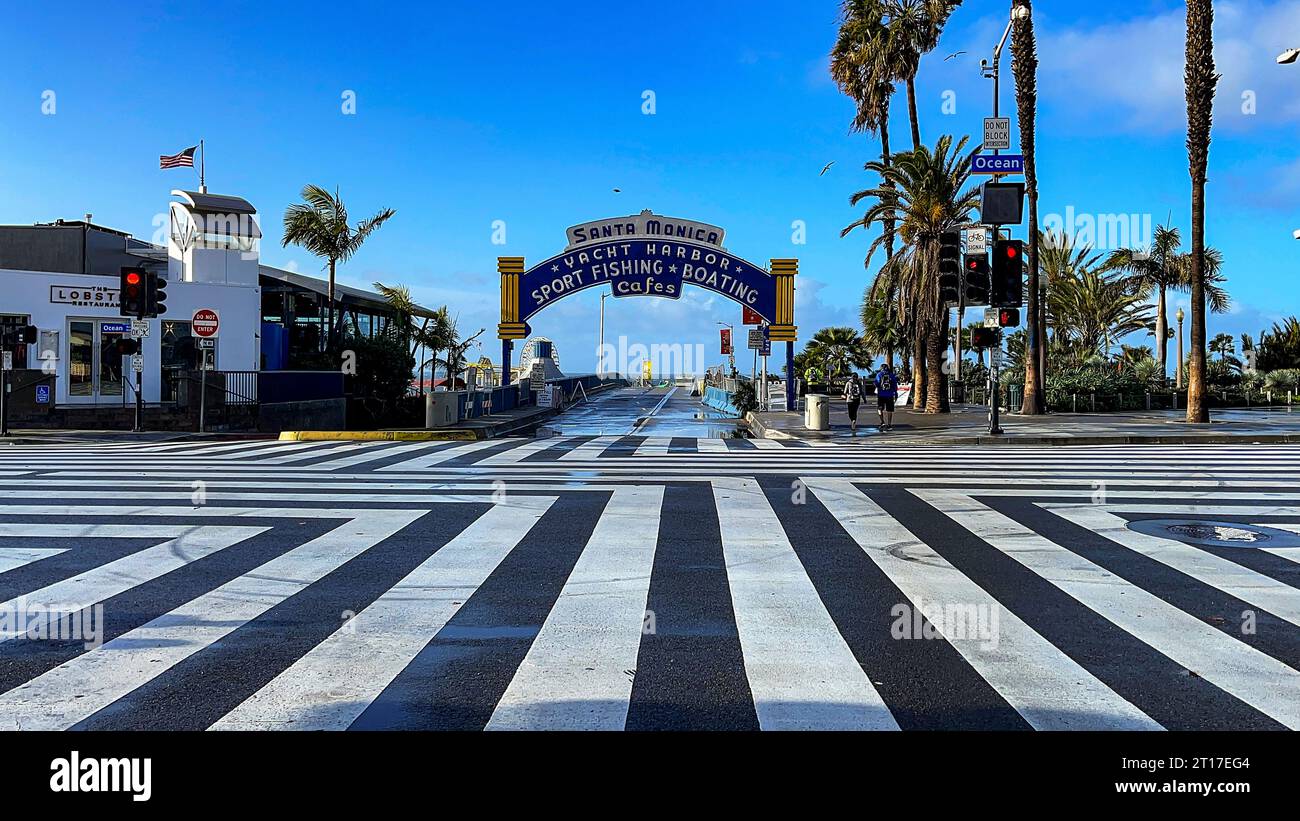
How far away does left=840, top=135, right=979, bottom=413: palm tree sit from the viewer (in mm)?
33938

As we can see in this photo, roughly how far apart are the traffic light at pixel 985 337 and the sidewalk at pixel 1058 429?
7.05 ft

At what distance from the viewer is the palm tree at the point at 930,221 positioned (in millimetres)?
33938

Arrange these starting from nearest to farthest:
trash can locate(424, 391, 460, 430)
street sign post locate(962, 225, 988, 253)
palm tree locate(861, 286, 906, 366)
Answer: street sign post locate(962, 225, 988, 253)
trash can locate(424, 391, 460, 430)
palm tree locate(861, 286, 906, 366)

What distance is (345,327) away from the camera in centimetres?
3962

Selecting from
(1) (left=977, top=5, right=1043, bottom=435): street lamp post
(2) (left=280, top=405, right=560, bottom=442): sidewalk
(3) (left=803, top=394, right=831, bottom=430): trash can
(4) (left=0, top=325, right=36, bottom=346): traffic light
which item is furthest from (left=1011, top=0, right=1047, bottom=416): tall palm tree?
(4) (left=0, top=325, right=36, bottom=346): traffic light

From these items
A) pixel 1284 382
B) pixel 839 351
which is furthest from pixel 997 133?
pixel 839 351

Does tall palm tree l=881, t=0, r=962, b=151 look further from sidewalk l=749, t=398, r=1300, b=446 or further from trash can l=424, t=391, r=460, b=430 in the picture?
trash can l=424, t=391, r=460, b=430

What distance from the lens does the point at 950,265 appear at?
829 inches

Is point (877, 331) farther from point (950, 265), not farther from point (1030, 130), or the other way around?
point (950, 265)

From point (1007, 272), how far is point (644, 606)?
17.7 meters

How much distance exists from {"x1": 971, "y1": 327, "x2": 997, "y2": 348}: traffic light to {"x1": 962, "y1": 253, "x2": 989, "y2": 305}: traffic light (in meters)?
1.12

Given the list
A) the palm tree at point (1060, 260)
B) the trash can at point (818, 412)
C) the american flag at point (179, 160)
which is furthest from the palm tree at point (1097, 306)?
the american flag at point (179, 160)

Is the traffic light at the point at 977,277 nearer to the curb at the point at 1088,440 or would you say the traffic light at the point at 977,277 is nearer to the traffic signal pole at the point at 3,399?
the curb at the point at 1088,440

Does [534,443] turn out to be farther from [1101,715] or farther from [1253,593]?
[1101,715]
